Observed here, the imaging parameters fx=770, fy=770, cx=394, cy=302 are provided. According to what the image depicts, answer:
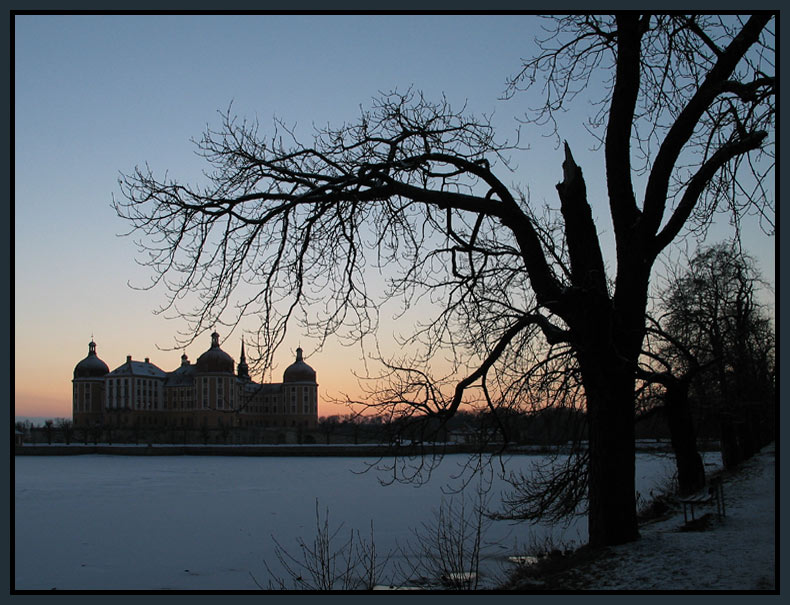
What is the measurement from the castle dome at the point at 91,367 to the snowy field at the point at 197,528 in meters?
61.3

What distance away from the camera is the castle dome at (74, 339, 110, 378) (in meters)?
86.2

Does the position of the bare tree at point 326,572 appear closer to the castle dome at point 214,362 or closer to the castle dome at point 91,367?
the castle dome at point 214,362

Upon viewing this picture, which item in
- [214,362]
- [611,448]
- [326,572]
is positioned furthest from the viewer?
[214,362]

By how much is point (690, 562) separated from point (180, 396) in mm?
84797

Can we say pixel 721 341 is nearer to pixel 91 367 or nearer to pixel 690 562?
pixel 690 562

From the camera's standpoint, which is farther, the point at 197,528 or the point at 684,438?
the point at 197,528

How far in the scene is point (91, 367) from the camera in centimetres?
8719

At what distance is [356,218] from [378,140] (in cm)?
91

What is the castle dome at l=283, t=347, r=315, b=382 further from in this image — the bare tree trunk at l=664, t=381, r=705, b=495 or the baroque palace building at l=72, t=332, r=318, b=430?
the bare tree trunk at l=664, t=381, r=705, b=495

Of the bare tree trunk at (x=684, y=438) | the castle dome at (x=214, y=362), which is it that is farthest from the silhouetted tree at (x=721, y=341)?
the castle dome at (x=214, y=362)

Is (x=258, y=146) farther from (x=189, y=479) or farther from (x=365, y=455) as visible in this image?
(x=365, y=455)

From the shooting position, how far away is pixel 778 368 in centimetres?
576

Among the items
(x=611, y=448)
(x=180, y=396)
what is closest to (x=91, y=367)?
(x=180, y=396)

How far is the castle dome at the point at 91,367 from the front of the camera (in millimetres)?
86250
